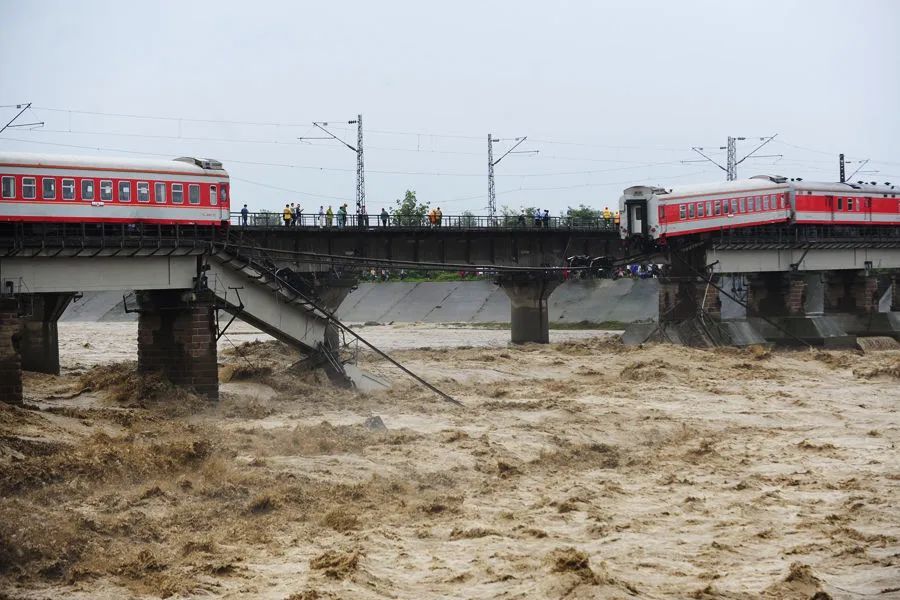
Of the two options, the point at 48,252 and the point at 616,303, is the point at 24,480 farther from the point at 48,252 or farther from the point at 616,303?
the point at 616,303

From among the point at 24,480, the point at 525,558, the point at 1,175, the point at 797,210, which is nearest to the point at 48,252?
the point at 1,175

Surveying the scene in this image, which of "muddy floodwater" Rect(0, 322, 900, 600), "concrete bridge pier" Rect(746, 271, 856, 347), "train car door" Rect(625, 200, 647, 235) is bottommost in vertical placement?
"muddy floodwater" Rect(0, 322, 900, 600)

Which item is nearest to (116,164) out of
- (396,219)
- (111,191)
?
(111,191)

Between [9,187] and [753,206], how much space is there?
1704 inches

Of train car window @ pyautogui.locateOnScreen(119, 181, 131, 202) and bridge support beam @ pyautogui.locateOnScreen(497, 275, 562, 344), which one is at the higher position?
train car window @ pyautogui.locateOnScreen(119, 181, 131, 202)

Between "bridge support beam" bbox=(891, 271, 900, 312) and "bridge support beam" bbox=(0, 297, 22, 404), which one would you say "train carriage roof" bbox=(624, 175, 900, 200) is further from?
"bridge support beam" bbox=(0, 297, 22, 404)

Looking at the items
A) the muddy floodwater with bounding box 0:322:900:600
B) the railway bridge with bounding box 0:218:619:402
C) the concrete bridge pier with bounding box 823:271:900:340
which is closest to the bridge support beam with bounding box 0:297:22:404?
the railway bridge with bounding box 0:218:619:402

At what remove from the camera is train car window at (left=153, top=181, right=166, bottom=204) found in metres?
44.5

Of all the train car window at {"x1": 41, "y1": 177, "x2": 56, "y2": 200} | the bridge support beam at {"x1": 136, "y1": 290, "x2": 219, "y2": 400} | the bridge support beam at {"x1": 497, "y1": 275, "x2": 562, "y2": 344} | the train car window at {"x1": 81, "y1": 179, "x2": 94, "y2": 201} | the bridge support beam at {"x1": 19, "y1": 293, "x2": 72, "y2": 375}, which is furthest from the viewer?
the bridge support beam at {"x1": 497, "y1": 275, "x2": 562, "y2": 344}

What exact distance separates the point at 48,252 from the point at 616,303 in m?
63.9

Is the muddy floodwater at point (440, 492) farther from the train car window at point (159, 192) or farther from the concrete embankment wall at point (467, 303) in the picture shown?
the concrete embankment wall at point (467, 303)

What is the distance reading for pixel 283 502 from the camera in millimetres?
25359

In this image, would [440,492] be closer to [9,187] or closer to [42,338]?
[9,187]

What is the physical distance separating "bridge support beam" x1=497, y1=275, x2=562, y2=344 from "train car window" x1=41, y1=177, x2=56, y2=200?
35484 mm
